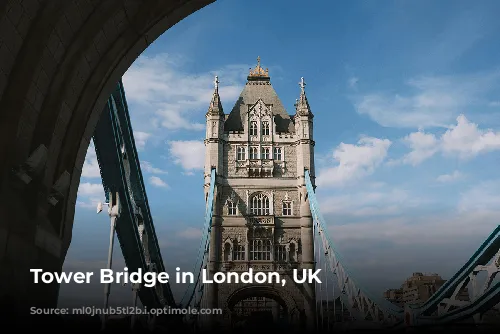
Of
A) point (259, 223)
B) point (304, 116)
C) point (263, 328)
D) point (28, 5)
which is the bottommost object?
point (263, 328)

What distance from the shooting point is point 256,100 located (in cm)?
5075

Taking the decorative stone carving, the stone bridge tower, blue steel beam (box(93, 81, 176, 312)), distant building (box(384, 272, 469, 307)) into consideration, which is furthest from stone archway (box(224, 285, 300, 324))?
distant building (box(384, 272, 469, 307))

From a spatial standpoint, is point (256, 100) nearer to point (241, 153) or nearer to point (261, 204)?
point (241, 153)

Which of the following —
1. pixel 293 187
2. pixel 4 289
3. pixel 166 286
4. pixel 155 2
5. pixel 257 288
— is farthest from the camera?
pixel 293 187

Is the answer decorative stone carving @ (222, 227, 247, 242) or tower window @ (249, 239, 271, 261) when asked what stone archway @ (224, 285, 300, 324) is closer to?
tower window @ (249, 239, 271, 261)

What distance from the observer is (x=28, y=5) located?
6941 mm

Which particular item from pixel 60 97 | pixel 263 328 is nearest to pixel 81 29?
pixel 60 97

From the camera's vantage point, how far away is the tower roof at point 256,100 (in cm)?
4922

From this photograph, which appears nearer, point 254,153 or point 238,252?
point 238,252

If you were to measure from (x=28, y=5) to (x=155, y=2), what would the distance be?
2644mm

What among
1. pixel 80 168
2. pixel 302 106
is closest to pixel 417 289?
pixel 302 106

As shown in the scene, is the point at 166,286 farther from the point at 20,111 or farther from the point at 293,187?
the point at 20,111

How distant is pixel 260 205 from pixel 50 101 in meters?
37.0

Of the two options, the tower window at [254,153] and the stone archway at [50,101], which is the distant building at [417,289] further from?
the stone archway at [50,101]
